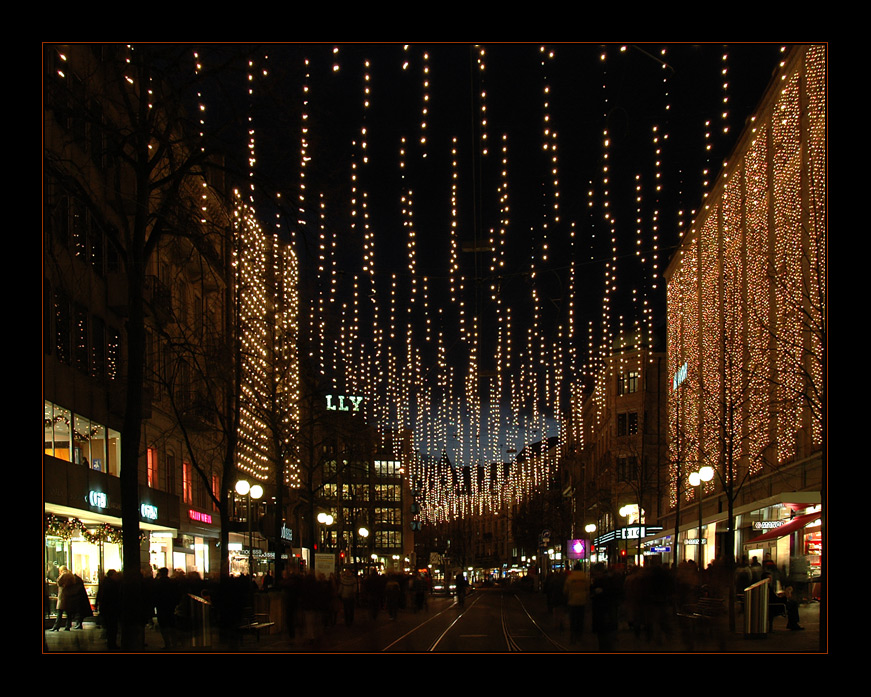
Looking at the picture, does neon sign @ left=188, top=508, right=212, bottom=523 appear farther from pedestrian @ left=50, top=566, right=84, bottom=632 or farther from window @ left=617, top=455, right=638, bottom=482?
window @ left=617, top=455, right=638, bottom=482

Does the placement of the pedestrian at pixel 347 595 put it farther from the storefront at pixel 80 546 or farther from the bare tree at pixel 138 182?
the bare tree at pixel 138 182

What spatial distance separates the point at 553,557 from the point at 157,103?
89.3 metres

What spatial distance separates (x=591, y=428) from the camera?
96688 mm

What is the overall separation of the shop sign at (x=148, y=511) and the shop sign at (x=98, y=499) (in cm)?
285

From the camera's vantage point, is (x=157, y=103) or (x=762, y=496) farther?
(x=762, y=496)

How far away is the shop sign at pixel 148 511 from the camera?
34.5 m

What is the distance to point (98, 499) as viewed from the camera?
3053 centimetres

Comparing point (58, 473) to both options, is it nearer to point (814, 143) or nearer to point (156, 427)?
point (156, 427)

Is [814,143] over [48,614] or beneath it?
over

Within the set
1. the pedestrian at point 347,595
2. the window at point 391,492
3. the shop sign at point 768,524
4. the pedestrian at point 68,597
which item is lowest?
the window at point 391,492

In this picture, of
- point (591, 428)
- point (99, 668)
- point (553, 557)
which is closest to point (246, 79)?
point (99, 668)

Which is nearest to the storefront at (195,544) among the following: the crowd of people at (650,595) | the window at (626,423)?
the crowd of people at (650,595)

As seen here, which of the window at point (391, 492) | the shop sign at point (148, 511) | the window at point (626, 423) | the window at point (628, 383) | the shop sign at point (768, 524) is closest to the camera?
the shop sign at point (148, 511)

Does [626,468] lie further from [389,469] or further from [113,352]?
[389,469]
